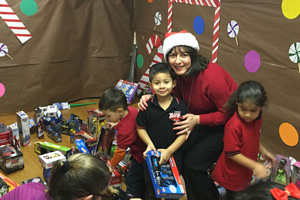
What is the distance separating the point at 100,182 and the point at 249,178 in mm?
954

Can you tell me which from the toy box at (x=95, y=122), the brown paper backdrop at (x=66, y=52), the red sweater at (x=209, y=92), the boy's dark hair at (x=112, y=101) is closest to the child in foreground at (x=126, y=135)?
the boy's dark hair at (x=112, y=101)

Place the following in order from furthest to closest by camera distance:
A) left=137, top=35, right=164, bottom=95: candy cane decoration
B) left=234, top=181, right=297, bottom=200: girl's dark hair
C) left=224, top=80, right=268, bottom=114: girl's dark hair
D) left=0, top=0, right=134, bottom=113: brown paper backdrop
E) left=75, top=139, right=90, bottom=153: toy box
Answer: left=137, top=35, right=164, bottom=95: candy cane decoration < left=0, top=0, right=134, bottom=113: brown paper backdrop < left=75, top=139, right=90, bottom=153: toy box < left=224, top=80, right=268, bottom=114: girl's dark hair < left=234, top=181, right=297, bottom=200: girl's dark hair

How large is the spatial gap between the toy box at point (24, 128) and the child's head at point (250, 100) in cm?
186

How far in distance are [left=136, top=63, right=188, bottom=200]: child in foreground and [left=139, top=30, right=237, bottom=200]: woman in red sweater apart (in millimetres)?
52

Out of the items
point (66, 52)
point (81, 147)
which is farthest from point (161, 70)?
point (66, 52)

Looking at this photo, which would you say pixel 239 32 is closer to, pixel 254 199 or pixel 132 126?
pixel 132 126

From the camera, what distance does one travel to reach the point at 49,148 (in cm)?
264

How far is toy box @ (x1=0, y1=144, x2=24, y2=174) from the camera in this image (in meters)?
2.44

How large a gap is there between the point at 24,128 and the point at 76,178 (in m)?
1.71

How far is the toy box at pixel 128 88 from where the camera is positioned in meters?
3.83

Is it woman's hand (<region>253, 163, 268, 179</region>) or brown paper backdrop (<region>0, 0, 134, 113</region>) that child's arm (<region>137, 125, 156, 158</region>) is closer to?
woman's hand (<region>253, 163, 268, 179</region>)

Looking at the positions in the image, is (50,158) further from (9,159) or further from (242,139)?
(242,139)

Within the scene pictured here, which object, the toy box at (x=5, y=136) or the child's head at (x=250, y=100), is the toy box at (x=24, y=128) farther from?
the child's head at (x=250, y=100)

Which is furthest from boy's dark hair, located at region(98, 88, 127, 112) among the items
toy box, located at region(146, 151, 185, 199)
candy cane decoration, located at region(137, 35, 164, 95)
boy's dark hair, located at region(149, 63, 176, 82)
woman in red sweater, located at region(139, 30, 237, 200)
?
candy cane decoration, located at region(137, 35, 164, 95)
